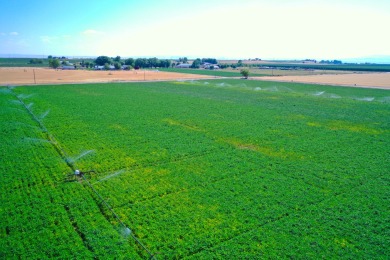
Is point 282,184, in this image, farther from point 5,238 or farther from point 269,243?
point 5,238

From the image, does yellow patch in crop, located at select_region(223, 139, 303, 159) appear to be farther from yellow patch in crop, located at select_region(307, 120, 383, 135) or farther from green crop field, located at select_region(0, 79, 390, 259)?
yellow patch in crop, located at select_region(307, 120, 383, 135)

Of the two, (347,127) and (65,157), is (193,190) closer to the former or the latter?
(65,157)

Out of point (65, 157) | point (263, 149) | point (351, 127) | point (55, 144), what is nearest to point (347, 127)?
point (351, 127)

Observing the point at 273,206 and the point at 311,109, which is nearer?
the point at 273,206

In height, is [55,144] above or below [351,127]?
below

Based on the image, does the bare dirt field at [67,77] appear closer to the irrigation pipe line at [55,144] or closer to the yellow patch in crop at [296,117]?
the irrigation pipe line at [55,144]

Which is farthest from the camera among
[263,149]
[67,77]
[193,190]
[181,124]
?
[67,77]

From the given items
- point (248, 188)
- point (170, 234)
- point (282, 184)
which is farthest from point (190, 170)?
point (170, 234)

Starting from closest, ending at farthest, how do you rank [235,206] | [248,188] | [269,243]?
[269,243]
[235,206]
[248,188]

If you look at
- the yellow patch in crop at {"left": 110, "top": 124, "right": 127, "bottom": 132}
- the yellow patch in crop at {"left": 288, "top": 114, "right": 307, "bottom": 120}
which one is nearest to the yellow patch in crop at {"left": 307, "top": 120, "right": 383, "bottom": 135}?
the yellow patch in crop at {"left": 288, "top": 114, "right": 307, "bottom": 120}
